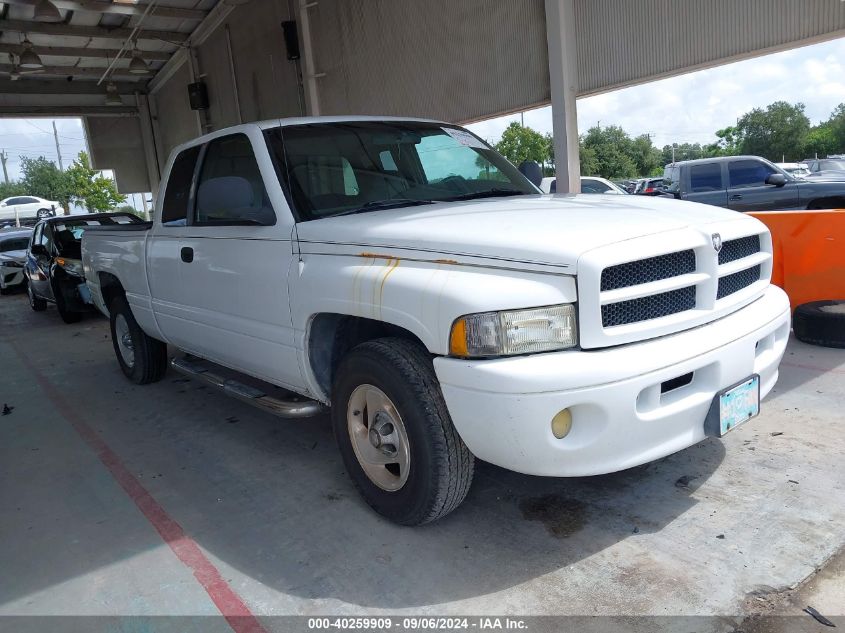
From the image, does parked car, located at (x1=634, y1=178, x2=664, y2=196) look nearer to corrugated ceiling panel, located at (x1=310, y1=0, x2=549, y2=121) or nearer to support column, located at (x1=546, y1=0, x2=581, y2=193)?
support column, located at (x1=546, y1=0, x2=581, y2=193)

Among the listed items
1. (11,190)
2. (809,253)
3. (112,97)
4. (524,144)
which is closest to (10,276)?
(112,97)

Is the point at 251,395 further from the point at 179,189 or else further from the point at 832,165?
the point at 832,165

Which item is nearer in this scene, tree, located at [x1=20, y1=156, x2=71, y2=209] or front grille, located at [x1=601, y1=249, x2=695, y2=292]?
front grille, located at [x1=601, y1=249, x2=695, y2=292]

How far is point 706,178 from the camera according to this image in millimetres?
10898

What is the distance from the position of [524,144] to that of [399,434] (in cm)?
4816

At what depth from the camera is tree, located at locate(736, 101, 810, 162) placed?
60.2 meters

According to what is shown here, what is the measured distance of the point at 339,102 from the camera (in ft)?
44.6

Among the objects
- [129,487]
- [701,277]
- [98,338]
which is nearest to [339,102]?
[98,338]

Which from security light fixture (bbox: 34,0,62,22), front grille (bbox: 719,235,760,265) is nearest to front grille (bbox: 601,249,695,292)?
front grille (bbox: 719,235,760,265)

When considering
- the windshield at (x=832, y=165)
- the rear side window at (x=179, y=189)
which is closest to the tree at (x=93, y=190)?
the windshield at (x=832, y=165)

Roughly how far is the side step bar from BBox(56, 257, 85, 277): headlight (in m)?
6.02

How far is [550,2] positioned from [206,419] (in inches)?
274

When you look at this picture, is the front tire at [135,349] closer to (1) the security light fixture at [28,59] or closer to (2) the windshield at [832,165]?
(1) the security light fixture at [28,59]

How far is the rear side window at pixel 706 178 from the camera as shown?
1086 centimetres
